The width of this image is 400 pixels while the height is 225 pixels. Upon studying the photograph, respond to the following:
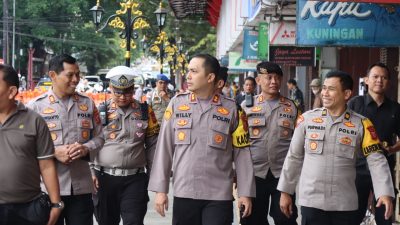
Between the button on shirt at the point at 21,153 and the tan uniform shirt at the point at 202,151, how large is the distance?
1098 mm

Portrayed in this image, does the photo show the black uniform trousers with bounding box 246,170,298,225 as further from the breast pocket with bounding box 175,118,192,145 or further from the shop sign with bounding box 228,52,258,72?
the shop sign with bounding box 228,52,258,72

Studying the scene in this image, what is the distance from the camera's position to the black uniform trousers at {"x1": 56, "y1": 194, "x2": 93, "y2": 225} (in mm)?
7262

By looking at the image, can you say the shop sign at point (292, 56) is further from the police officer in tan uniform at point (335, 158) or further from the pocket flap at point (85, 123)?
the police officer in tan uniform at point (335, 158)

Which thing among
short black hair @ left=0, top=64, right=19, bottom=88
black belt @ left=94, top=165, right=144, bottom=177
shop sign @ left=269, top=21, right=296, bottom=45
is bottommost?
black belt @ left=94, top=165, right=144, bottom=177

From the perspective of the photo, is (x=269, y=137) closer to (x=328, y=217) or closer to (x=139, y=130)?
(x=139, y=130)

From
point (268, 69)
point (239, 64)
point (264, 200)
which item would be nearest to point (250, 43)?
point (239, 64)

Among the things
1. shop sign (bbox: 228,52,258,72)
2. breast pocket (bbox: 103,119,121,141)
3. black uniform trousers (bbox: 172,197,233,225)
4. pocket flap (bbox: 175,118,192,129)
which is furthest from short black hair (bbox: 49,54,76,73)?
shop sign (bbox: 228,52,258,72)

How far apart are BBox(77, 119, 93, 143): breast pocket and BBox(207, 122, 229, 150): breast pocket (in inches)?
51.4

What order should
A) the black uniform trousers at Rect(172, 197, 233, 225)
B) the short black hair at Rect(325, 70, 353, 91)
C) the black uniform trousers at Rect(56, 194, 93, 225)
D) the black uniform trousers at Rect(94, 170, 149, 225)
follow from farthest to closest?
the black uniform trousers at Rect(94, 170, 149, 225), the black uniform trousers at Rect(56, 194, 93, 225), the short black hair at Rect(325, 70, 353, 91), the black uniform trousers at Rect(172, 197, 233, 225)

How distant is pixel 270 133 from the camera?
8.89 meters

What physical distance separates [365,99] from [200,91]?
2.35m

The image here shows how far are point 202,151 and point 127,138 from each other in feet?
5.87

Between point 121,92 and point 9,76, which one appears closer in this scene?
point 9,76

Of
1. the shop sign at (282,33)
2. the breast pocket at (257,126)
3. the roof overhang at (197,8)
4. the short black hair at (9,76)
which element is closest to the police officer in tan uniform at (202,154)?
the short black hair at (9,76)
